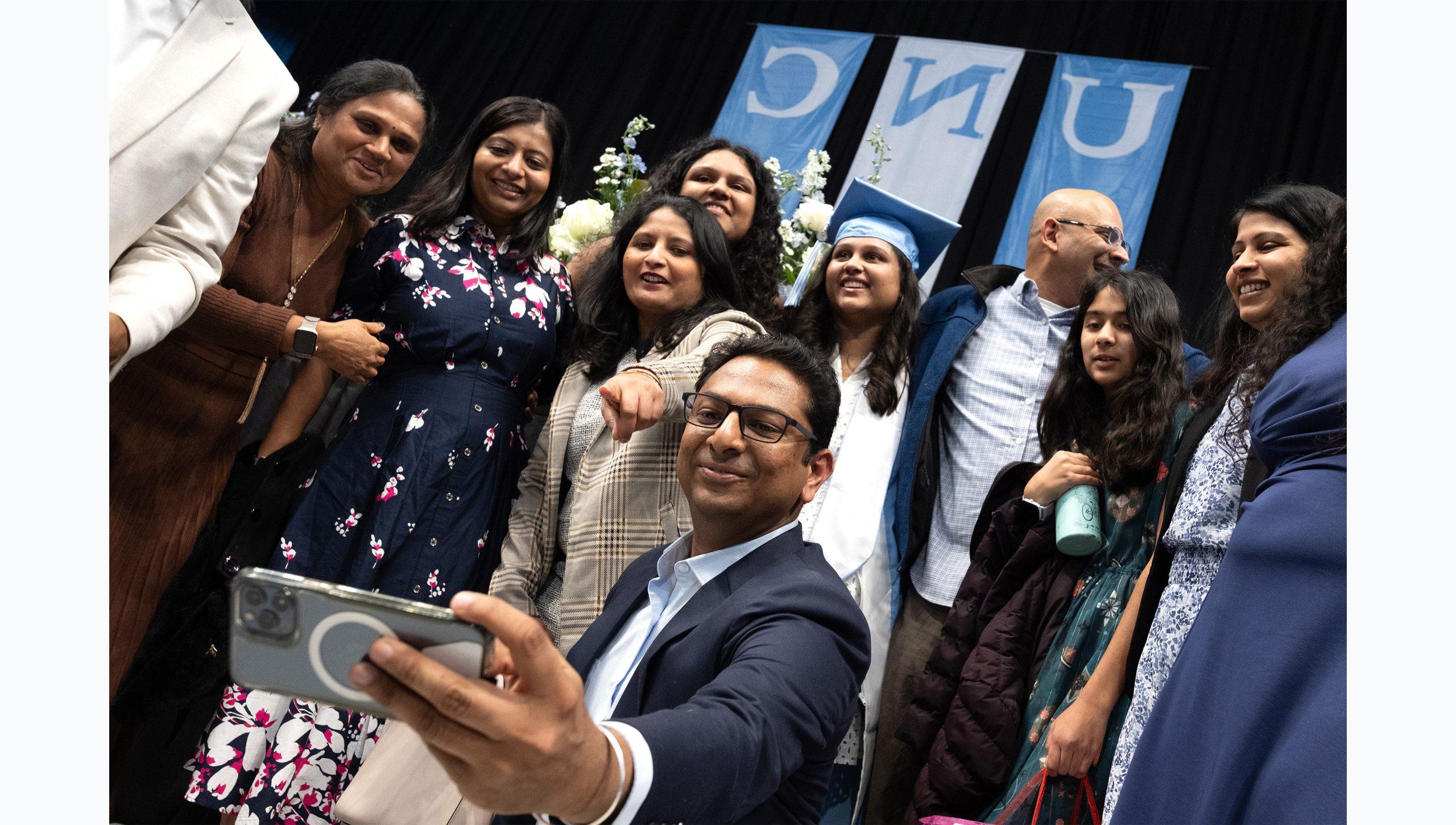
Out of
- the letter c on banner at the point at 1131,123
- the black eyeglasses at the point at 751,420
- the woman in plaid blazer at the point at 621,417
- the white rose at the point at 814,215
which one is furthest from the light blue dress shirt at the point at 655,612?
the letter c on banner at the point at 1131,123

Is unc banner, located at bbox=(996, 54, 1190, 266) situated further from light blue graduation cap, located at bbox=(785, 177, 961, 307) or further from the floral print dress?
the floral print dress

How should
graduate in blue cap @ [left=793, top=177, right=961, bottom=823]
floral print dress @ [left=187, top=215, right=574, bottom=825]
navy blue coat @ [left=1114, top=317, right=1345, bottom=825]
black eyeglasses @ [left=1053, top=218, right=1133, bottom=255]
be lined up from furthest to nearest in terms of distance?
black eyeglasses @ [left=1053, top=218, right=1133, bottom=255]
graduate in blue cap @ [left=793, top=177, right=961, bottom=823]
floral print dress @ [left=187, top=215, right=574, bottom=825]
navy blue coat @ [left=1114, top=317, right=1345, bottom=825]

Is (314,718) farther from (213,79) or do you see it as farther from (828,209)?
(828,209)

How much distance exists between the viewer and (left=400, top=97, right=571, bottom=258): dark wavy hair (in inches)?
101

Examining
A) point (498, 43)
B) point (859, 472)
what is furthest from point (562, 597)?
point (498, 43)

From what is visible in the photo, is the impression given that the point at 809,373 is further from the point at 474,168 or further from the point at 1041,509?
the point at 474,168

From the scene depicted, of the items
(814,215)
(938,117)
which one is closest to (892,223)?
(814,215)

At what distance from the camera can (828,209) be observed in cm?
315

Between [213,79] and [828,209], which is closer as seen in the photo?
[213,79]

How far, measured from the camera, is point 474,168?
8.69 ft

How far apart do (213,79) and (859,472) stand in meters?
1.50

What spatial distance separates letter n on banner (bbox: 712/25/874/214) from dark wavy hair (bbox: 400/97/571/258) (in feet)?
Answer: 11.4

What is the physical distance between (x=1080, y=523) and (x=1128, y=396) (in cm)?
33

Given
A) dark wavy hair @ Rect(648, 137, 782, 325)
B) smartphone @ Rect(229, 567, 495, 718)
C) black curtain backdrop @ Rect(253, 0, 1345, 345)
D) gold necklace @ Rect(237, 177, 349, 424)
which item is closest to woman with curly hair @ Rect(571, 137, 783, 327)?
dark wavy hair @ Rect(648, 137, 782, 325)
